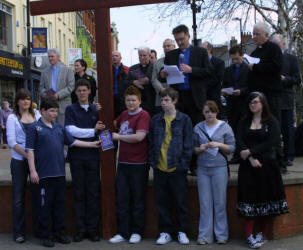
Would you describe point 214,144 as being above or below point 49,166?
above

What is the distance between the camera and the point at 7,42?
23109 millimetres

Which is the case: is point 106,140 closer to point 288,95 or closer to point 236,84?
point 236,84

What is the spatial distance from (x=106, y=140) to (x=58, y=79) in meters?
2.23

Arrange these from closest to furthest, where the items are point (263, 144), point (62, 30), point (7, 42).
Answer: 1. point (263, 144)
2. point (7, 42)
3. point (62, 30)

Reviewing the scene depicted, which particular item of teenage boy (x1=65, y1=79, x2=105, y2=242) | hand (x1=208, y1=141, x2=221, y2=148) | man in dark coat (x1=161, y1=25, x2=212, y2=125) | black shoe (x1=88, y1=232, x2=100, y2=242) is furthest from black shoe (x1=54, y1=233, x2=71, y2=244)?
man in dark coat (x1=161, y1=25, x2=212, y2=125)

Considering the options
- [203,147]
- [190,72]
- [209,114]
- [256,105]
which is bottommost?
[203,147]

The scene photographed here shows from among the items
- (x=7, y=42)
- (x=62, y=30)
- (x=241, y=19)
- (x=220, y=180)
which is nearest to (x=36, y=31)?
(x=7, y=42)

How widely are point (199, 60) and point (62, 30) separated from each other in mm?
31685

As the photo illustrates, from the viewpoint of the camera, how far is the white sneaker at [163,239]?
211 inches

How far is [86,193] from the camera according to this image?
5648mm

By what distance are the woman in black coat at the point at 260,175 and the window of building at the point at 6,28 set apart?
1944 centimetres

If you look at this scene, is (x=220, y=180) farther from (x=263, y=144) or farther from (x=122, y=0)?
(x=122, y=0)

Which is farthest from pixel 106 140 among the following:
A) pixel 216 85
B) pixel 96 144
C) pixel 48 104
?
pixel 216 85

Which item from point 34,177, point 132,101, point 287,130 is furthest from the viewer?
point 287,130
